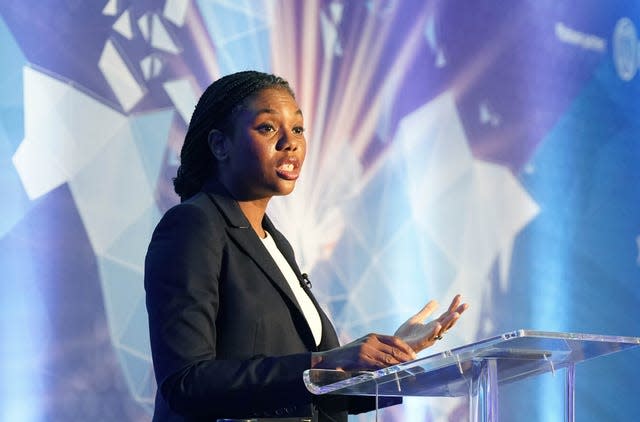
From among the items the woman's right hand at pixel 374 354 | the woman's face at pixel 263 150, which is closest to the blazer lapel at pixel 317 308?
the woman's face at pixel 263 150

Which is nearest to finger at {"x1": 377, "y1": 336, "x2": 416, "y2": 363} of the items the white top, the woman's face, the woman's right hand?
the woman's right hand

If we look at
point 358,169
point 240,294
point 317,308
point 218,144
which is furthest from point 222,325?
point 358,169

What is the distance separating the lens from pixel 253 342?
176 centimetres

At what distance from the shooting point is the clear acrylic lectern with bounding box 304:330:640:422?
1.42 m

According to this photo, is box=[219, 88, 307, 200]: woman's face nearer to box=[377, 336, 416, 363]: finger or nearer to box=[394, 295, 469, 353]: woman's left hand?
box=[394, 295, 469, 353]: woman's left hand

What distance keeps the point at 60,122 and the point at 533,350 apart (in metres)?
2.22

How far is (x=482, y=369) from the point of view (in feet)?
4.90

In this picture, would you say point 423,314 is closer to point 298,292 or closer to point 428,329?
point 428,329

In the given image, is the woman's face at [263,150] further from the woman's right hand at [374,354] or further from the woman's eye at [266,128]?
the woman's right hand at [374,354]

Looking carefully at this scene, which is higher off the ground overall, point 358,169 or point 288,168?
point 358,169

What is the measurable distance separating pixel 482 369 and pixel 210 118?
80 cm

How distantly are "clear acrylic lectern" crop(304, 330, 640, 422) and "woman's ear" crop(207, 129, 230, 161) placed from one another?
0.63 meters

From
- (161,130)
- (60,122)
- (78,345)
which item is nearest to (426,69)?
(161,130)

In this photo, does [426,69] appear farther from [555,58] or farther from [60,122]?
[60,122]
